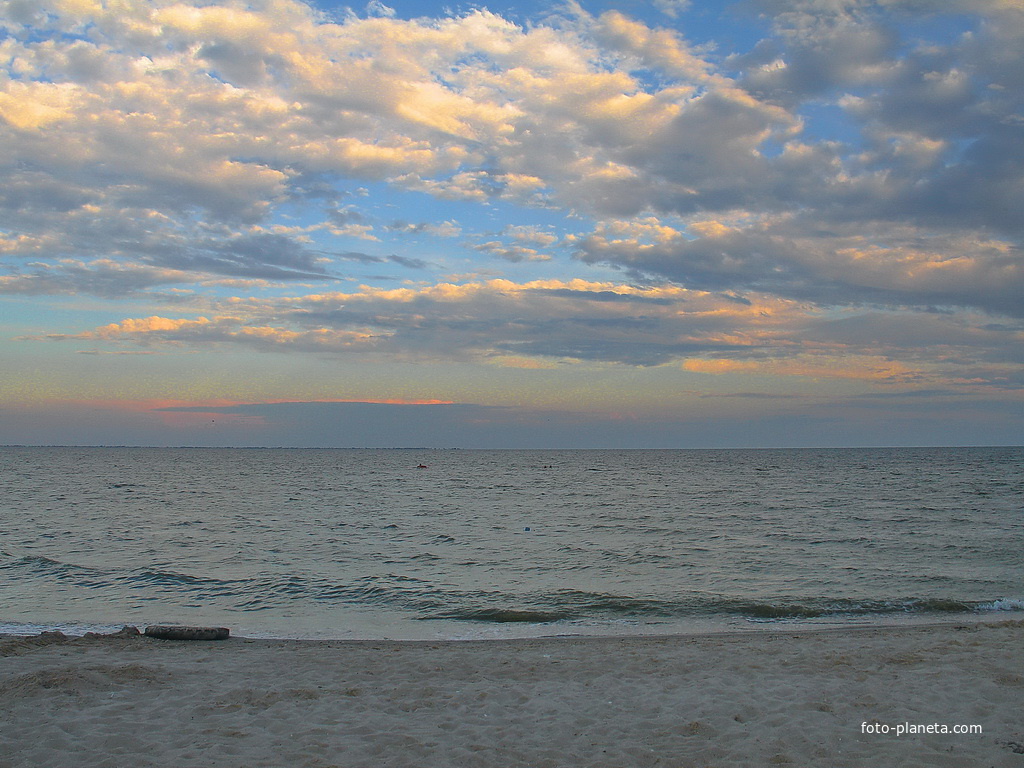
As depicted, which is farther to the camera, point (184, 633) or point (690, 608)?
point (690, 608)

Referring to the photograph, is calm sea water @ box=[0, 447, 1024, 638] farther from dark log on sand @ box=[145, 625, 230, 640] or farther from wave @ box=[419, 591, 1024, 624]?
dark log on sand @ box=[145, 625, 230, 640]

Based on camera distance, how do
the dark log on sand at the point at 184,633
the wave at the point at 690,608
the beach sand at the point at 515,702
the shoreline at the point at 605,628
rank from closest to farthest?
1. the beach sand at the point at 515,702
2. the dark log on sand at the point at 184,633
3. the shoreline at the point at 605,628
4. the wave at the point at 690,608

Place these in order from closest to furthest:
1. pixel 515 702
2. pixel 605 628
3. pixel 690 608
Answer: pixel 515 702 → pixel 605 628 → pixel 690 608

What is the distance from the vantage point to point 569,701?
338 inches

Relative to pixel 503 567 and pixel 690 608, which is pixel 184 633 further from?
pixel 690 608

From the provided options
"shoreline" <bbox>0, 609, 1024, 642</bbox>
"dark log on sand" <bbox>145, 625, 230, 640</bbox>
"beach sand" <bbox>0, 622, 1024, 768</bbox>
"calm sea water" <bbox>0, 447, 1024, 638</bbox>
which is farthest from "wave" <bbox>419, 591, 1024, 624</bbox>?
"dark log on sand" <bbox>145, 625, 230, 640</bbox>

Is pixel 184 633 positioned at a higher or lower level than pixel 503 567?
higher

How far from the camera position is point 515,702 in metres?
8.61

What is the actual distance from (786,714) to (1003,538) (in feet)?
75.6

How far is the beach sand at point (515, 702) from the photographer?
681cm

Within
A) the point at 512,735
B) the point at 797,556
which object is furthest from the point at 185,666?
the point at 797,556

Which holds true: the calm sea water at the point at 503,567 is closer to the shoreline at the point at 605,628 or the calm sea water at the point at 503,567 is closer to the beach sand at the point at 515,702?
the shoreline at the point at 605,628

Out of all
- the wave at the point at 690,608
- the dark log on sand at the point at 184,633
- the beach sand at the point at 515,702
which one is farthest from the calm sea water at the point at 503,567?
the beach sand at the point at 515,702

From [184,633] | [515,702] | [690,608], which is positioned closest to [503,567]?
[690,608]
